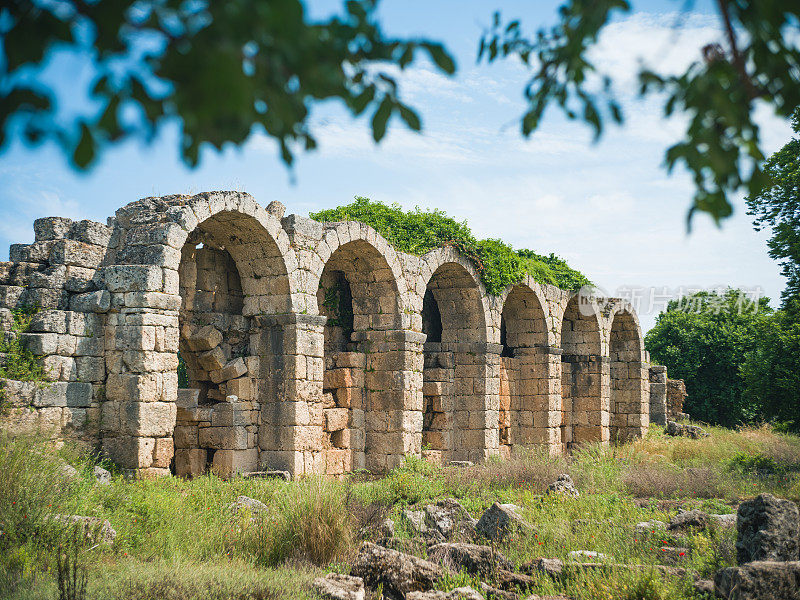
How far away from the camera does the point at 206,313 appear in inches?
420

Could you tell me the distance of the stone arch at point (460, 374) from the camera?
1424 cm

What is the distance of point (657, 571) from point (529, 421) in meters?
11.1

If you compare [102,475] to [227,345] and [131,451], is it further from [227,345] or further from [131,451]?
[227,345]

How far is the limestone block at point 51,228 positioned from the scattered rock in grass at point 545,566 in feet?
22.6

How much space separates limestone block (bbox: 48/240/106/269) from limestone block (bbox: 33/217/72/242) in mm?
161

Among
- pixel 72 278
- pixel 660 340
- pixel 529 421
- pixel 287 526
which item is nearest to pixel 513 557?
pixel 287 526

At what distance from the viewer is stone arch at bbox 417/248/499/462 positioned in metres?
14.2

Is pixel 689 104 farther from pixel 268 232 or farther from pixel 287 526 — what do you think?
pixel 268 232

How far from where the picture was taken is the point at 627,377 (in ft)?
71.8

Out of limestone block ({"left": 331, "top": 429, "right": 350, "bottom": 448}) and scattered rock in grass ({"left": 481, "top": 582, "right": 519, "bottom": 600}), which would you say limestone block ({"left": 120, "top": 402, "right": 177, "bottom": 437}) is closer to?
limestone block ({"left": 331, "top": 429, "right": 350, "bottom": 448})

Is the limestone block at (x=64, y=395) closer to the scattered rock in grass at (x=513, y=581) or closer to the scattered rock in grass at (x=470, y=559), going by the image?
the scattered rock in grass at (x=470, y=559)

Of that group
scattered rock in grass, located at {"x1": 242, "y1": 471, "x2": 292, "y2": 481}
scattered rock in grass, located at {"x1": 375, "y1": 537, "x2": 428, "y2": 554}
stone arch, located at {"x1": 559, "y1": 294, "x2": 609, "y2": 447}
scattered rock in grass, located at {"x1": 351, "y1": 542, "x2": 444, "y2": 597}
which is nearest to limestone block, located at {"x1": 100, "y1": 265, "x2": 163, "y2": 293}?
scattered rock in grass, located at {"x1": 242, "y1": 471, "x2": 292, "y2": 481}

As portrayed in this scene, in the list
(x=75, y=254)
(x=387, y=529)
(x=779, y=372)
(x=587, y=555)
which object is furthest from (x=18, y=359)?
(x=779, y=372)

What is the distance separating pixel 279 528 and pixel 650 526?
13.1 ft
